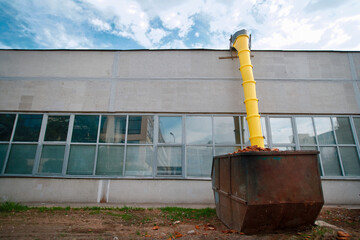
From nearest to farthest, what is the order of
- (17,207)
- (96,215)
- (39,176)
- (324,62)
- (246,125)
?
(96,215) → (17,207) → (39,176) → (246,125) → (324,62)

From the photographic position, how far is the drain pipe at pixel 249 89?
671cm

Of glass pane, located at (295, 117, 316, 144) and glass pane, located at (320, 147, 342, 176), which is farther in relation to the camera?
glass pane, located at (295, 117, 316, 144)

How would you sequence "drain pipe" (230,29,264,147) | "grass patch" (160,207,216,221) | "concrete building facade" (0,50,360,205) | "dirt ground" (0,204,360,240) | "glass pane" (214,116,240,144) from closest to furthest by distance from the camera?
"dirt ground" (0,204,360,240)
"grass patch" (160,207,216,221)
"drain pipe" (230,29,264,147)
"concrete building facade" (0,50,360,205)
"glass pane" (214,116,240,144)

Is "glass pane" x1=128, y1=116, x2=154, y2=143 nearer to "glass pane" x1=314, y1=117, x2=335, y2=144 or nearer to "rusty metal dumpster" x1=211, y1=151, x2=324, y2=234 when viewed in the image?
"rusty metal dumpster" x1=211, y1=151, x2=324, y2=234

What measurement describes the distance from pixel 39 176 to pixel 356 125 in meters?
12.6

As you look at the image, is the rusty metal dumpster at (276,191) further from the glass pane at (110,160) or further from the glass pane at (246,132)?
the glass pane at (110,160)

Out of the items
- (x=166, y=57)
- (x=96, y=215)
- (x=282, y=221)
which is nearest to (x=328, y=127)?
(x=282, y=221)

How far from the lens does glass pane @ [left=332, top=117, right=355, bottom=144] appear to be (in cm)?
752

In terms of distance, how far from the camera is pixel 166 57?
330 inches

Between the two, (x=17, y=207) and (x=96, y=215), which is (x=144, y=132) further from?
(x=17, y=207)

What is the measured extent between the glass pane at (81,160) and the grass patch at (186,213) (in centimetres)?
335

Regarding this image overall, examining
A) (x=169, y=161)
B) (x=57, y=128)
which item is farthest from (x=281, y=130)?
(x=57, y=128)

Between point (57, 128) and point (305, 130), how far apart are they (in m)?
10.0

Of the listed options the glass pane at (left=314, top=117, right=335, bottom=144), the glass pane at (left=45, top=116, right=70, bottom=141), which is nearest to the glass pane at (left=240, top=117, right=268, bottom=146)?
the glass pane at (left=314, top=117, right=335, bottom=144)
